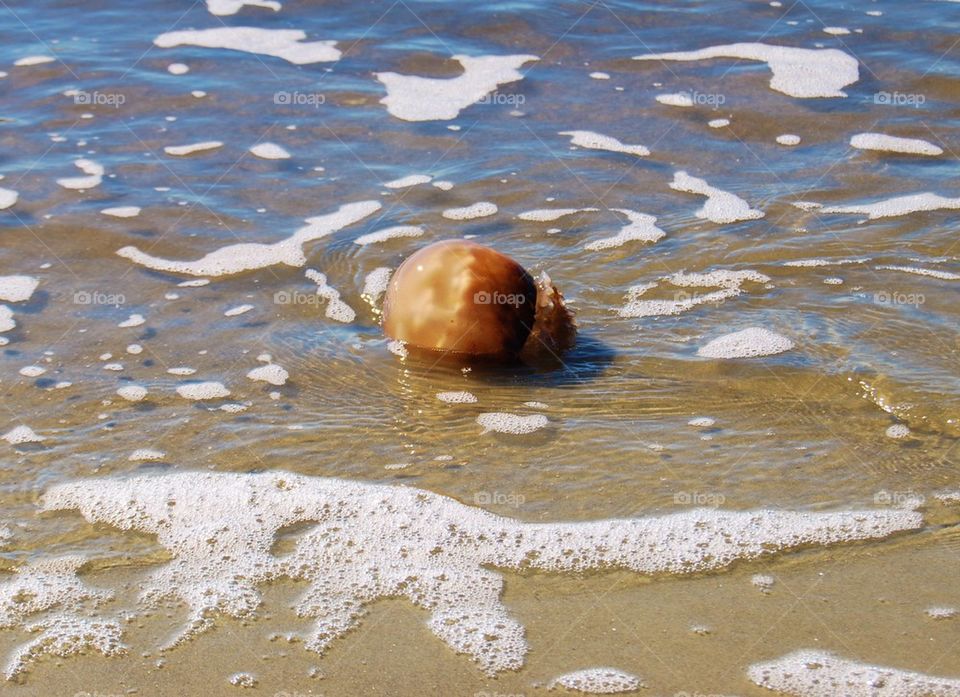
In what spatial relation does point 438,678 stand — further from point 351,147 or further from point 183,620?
point 351,147

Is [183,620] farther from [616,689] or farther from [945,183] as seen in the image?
[945,183]

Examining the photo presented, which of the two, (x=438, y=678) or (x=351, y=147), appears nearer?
(x=438, y=678)

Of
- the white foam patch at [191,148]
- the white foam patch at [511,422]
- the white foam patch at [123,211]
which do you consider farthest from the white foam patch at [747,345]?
the white foam patch at [191,148]

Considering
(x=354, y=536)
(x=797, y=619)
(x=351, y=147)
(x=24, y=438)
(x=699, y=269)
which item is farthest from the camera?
(x=351, y=147)

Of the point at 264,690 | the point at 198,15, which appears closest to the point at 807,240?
the point at 264,690

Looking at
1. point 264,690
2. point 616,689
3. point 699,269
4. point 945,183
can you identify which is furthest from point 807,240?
point 264,690

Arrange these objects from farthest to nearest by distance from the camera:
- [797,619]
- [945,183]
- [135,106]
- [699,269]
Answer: [135,106] < [945,183] < [699,269] < [797,619]

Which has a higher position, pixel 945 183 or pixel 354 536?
pixel 945 183

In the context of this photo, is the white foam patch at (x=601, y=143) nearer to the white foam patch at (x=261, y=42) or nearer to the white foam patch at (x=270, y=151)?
the white foam patch at (x=270, y=151)
